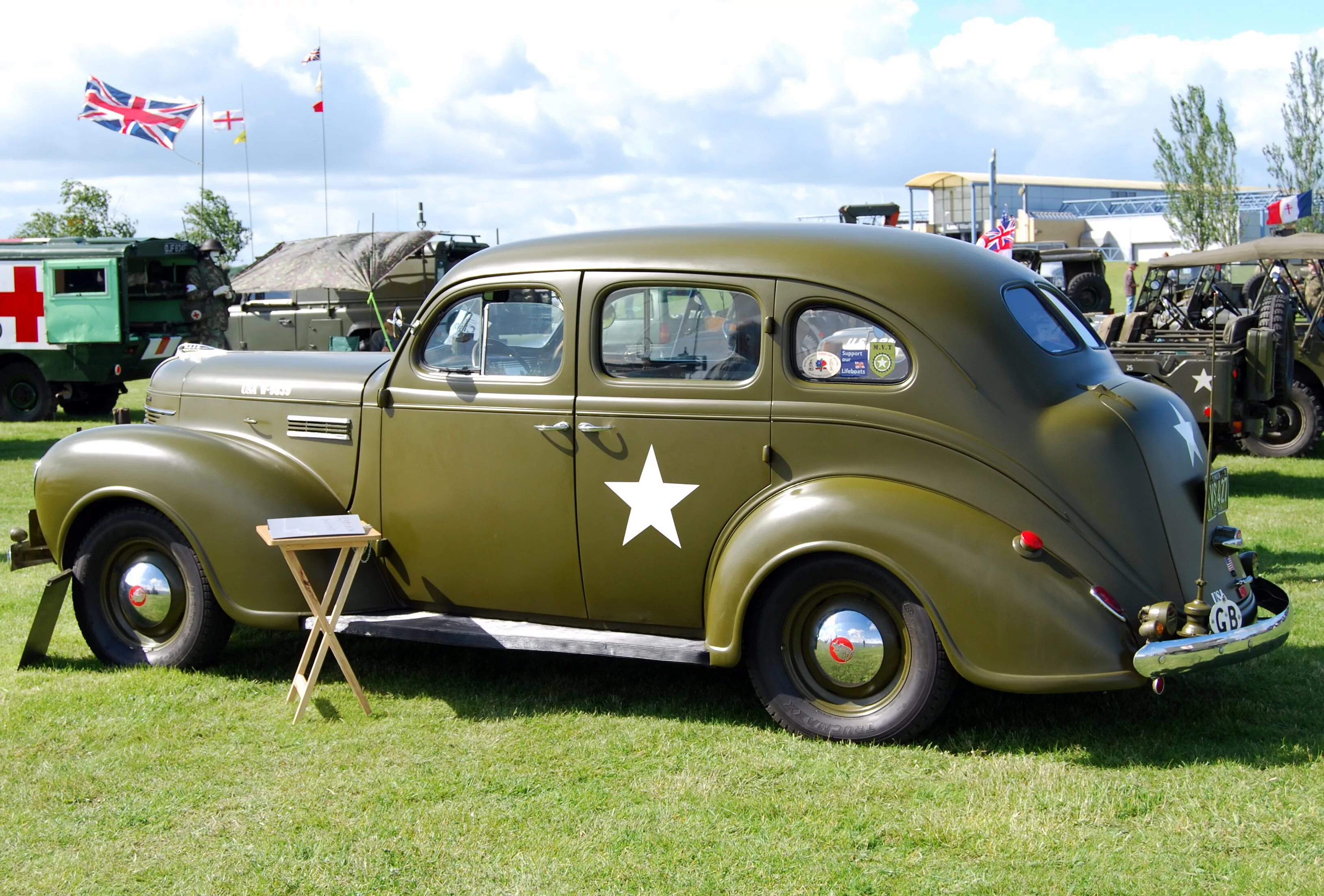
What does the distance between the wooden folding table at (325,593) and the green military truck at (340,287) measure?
14.8 metres

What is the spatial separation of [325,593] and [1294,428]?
10.7m

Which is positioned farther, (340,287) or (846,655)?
(340,287)

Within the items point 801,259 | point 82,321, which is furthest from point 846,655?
point 82,321

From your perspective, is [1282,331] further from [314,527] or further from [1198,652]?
[314,527]

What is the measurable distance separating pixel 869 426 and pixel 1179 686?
78.9 inches

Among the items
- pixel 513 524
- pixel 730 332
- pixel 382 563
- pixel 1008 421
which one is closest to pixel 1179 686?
pixel 1008 421

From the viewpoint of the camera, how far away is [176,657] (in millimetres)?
5855

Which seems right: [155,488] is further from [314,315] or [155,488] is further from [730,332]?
[314,315]

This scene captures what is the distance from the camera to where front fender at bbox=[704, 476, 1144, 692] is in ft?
14.4

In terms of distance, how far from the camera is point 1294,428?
12617 mm

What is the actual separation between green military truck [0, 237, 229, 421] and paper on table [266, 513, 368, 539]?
560 inches

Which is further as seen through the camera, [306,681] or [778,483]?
[306,681]

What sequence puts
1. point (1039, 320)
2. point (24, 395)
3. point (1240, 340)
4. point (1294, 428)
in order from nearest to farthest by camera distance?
point (1039, 320), point (1240, 340), point (1294, 428), point (24, 395)

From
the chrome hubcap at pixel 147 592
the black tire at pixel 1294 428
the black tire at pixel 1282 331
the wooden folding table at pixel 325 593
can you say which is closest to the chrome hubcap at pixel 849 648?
the wooden folding table at pixel 325 593
